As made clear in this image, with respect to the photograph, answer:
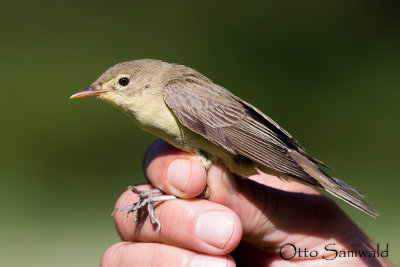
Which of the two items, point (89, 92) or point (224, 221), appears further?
point (89, 92)

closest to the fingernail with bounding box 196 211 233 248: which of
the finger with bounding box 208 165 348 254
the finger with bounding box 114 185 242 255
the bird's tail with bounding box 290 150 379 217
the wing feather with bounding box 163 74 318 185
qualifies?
the finger with bounding box 114 185 242 255

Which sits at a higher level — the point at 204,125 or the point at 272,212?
the point at 204,125

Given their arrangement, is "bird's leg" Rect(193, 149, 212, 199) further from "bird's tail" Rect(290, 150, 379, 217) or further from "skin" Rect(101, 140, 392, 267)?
"bird's tail" Rect(290, 150, 379, 217)

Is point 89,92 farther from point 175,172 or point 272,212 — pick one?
point 272,212

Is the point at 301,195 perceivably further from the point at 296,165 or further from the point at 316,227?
the point at 296,165

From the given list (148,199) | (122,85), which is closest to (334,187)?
(148,199)

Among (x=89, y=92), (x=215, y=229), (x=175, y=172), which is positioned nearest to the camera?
(x=215, y=229)

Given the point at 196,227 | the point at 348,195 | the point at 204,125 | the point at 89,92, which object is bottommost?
the point at 196,227
